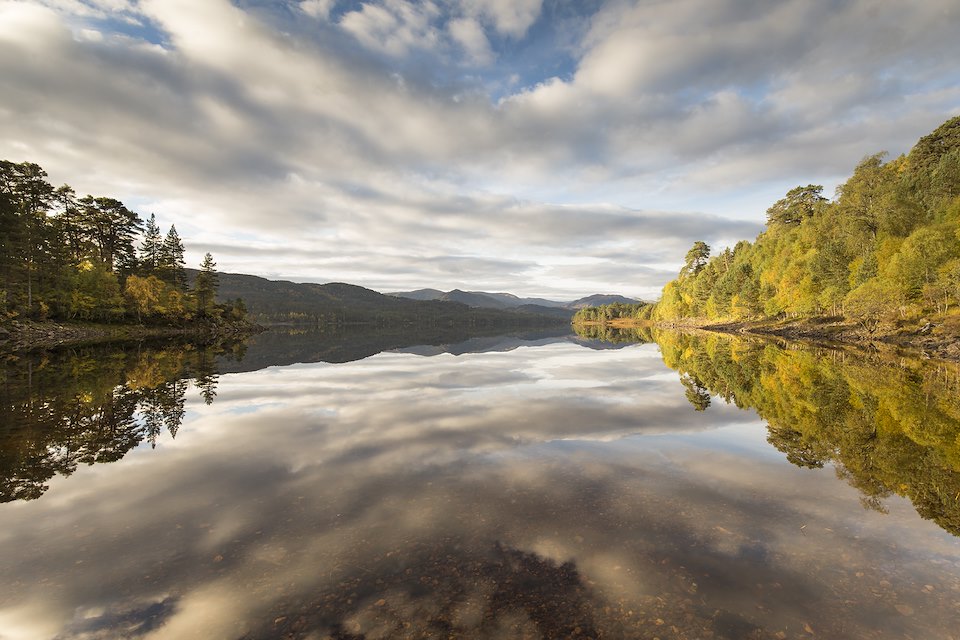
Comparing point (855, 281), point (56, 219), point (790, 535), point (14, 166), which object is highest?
point (14, 166)

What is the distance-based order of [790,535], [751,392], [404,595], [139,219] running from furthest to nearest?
[139,219] < [751,392] < [790,535] < [404,595]

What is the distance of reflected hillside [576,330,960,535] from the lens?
42.3 ft

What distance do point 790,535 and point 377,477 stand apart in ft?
36.8

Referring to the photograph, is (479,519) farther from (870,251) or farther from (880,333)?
(870,251)

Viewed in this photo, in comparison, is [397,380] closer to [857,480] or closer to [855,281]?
[857,480]

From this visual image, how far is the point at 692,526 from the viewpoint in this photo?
1039 cm

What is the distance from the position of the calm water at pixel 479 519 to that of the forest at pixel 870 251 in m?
44.2

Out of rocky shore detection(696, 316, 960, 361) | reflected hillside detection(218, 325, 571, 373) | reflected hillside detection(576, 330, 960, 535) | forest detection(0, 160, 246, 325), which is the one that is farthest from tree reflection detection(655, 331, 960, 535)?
forest detection(0, 160, 246, 325)

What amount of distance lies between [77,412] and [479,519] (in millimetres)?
22400

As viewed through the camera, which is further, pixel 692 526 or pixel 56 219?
pixel 56 219

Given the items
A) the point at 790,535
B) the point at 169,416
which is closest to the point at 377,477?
the point at 790,535

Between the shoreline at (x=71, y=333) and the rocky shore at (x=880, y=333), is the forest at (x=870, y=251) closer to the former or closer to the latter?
the rocky shore at (x=880, y=333)

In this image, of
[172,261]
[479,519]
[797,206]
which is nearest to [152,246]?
[172,261]

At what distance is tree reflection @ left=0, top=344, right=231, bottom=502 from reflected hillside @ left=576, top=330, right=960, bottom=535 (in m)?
25.1
